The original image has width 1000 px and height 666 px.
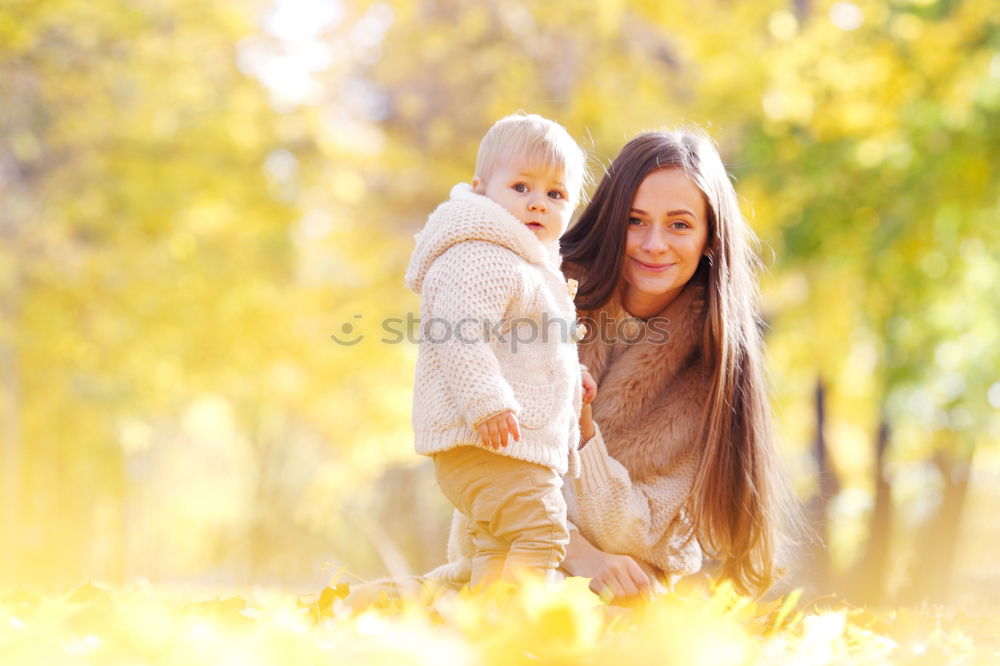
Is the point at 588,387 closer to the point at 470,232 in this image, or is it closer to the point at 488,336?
the point at 488,336

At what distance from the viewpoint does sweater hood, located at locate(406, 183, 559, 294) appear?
2451 mm

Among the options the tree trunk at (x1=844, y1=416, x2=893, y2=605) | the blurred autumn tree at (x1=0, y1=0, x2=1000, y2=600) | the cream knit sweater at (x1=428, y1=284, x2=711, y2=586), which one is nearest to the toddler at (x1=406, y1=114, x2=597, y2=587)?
the cream knit sweater at (x1=428, y1=284, x2=711, y2=586)

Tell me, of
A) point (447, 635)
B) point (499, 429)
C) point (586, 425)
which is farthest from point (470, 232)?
point (447, 635)

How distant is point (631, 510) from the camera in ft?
9.25

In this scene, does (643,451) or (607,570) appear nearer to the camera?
(607,570)

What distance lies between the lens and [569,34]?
866cm

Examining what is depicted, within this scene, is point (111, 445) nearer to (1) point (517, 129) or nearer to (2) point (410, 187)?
(2) point (410, 187)

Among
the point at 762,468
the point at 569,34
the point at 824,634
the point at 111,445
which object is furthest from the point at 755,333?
the point at 111,445

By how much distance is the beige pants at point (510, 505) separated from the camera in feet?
7.77

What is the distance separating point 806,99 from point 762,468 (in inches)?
185

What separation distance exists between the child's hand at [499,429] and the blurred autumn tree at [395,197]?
453 cm

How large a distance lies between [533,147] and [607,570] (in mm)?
1103

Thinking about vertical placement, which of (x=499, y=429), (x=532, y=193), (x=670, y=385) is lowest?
(x=499, y=429)

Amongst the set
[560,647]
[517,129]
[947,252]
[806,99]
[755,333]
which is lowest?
[560,647]
